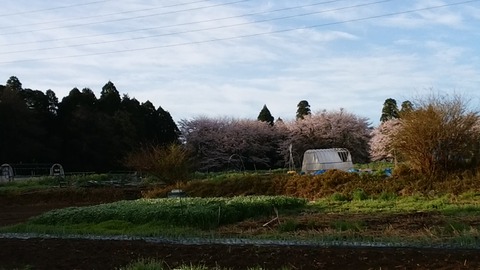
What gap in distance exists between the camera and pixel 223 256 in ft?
26.1

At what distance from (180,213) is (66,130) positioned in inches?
1672

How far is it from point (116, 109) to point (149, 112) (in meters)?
4.70

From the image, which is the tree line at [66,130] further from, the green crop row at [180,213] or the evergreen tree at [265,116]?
the green crop row at [180,213]

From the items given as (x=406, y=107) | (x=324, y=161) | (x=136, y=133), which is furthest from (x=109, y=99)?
(x=406, y=107)

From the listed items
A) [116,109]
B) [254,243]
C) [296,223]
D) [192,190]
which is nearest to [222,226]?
[296,223]

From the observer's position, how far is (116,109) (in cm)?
5981

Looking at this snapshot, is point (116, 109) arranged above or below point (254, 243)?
above

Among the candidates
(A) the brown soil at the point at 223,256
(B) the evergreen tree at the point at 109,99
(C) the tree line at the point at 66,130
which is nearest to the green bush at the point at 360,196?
(A) the brown soil at the point at 223,256

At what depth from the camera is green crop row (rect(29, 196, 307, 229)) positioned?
13.3 metres

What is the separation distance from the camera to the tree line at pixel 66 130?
4772 cm

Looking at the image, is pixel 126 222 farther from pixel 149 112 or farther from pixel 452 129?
pixel 149 112

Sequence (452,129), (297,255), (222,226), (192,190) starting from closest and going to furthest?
1. (297,255)
2. (222,226)
3. (452,129)
4. (192,190)

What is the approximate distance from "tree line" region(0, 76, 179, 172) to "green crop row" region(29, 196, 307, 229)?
3218 centimetres

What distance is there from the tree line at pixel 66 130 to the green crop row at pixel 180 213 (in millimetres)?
32185
